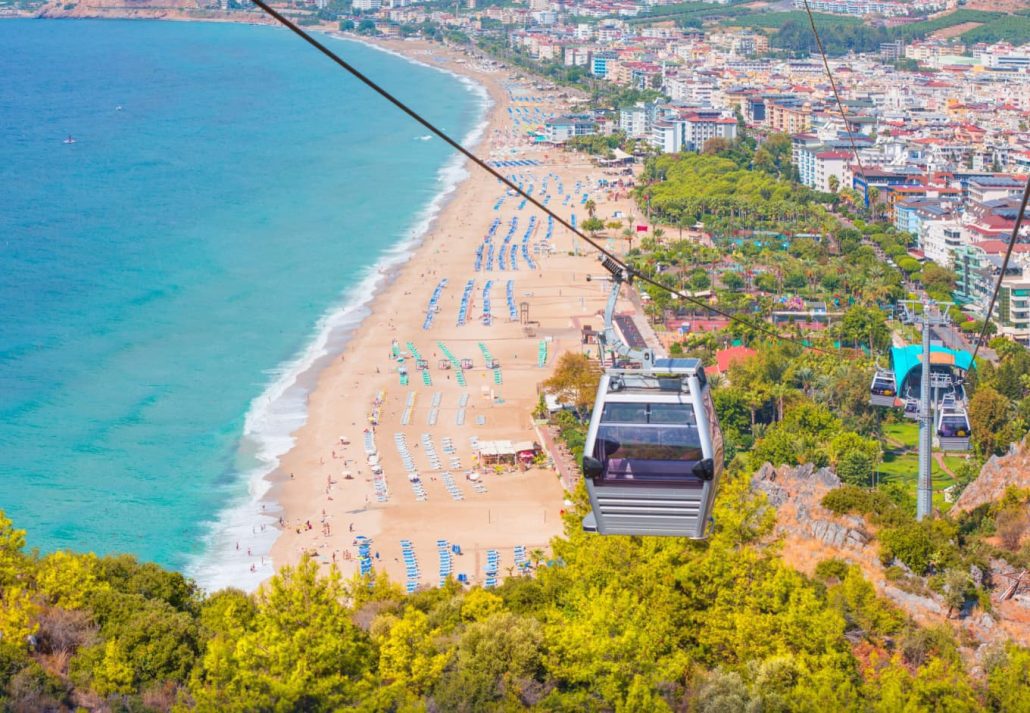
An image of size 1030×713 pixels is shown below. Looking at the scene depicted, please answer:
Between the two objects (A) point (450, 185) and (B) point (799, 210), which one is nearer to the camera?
(B) point (799, 210)

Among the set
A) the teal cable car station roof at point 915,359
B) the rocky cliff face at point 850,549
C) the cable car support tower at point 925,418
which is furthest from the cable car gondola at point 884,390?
the cable car support tower at point 925,418

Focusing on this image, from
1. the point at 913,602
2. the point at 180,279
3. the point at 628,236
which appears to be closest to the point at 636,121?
the point at 628,236

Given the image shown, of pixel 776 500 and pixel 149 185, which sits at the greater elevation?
pixel 776 500

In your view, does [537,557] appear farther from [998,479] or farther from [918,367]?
[918,367]

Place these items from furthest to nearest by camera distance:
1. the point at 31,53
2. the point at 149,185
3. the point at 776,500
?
the point at 31,53
the point at 149,185
the point at 776,500

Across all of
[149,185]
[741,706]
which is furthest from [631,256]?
[741,706]

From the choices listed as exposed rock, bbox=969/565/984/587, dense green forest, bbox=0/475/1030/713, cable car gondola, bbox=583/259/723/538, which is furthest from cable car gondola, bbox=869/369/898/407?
cable car gondola, bbox=583/259/723/538

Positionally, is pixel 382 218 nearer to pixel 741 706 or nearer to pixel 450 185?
pixel 450 185
